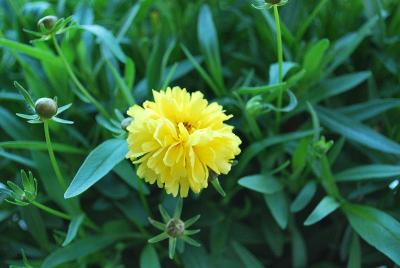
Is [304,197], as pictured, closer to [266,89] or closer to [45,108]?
[266,89]

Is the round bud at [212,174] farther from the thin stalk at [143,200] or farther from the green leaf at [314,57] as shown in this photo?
the green leaf at [314,57]

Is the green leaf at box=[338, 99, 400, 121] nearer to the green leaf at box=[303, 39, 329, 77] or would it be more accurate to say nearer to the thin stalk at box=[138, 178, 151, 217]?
the green leaf at box=[303, 39, 329, 77]

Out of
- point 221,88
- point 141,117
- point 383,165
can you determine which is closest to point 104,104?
point 221,88

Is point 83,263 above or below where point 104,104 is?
below

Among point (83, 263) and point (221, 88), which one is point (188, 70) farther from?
point (83, 263)

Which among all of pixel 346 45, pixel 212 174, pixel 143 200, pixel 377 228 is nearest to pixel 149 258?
pixel 143 200

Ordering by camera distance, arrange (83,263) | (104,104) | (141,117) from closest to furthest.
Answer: (141,117) < (83,263) < (104,104)

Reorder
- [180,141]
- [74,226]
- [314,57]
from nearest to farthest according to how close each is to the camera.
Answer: [180,141] → [74,226] → [314,57]
